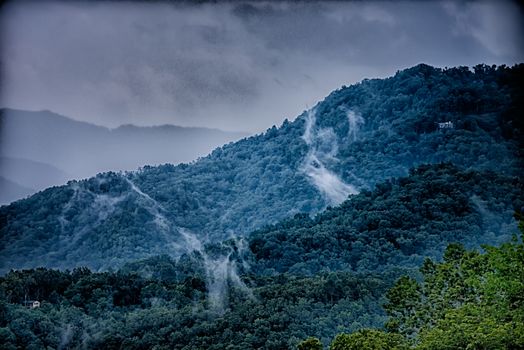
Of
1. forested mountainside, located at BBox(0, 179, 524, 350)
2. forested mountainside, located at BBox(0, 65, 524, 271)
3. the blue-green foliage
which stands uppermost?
forested mountainside, located at BBox(0, 65, 524, 271)

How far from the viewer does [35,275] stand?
80.4 ft

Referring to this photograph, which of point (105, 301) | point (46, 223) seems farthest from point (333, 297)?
point (46, 223)

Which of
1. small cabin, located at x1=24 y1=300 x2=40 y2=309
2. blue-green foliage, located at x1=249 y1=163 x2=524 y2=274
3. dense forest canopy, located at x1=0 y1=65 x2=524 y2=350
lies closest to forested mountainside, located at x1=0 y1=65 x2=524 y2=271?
dense forest canopy, located at x1=0 y1=65 x2=524 y2=350

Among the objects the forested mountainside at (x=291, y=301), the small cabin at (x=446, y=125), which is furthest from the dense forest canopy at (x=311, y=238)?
the small cabin at (x=446, y=125)

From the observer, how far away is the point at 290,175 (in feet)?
171

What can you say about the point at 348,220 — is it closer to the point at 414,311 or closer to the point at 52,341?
the point at 52,341

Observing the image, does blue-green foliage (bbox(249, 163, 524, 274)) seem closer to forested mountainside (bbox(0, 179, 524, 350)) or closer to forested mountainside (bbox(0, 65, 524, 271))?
forested mountainside (bbox(0, 179, 524, 350))

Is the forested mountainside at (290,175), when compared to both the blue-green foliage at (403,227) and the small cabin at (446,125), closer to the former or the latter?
the small cabin at (446,125)

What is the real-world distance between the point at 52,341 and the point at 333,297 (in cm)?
831

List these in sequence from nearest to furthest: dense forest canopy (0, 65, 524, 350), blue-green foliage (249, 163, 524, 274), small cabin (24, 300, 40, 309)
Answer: dense forest canopy (0, 65, 524, 350) < small cabin (24, 300, 40, 309) < blue-green foliage (249, 163, 524, 274)

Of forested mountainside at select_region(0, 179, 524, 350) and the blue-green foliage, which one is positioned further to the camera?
the blue-green foliage

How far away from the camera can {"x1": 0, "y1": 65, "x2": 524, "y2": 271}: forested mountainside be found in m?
44.2

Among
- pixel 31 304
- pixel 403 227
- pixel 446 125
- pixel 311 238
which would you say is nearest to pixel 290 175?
pixel 446 125

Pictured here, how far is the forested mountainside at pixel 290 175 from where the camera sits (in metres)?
44.2
